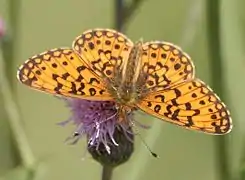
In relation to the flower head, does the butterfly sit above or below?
above

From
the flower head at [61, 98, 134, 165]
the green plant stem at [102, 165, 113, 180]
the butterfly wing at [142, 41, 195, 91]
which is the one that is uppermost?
the butterfly wing at [142, 41, 195, 91]

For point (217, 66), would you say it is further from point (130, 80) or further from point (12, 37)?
point (12, 37)

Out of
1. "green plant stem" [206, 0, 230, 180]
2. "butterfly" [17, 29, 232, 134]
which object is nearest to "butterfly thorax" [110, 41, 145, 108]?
"butterfly" [17, 29, 232, 134]

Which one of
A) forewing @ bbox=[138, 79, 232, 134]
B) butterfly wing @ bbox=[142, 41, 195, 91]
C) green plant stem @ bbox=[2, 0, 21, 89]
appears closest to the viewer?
forewing @ bbox=[138, 79, 232, 134]

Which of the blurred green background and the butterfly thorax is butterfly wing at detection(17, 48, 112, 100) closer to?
the butterfly thorax

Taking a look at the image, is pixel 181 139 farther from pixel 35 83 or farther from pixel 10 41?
pixel 35 83

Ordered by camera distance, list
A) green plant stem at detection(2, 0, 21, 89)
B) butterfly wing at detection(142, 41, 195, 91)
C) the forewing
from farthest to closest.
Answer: green plant stem at detection(2, 0, 21, 89), butterfly wing at detection(142, 41, 195, 91), the forewing

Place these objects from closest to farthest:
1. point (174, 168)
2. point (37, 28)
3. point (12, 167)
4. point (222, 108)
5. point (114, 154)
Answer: point (222, 108) < point (114, 154) < point (12, 167) < point (174, 168) < point (37, 28)

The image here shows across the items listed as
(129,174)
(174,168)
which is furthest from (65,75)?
(174,168)
